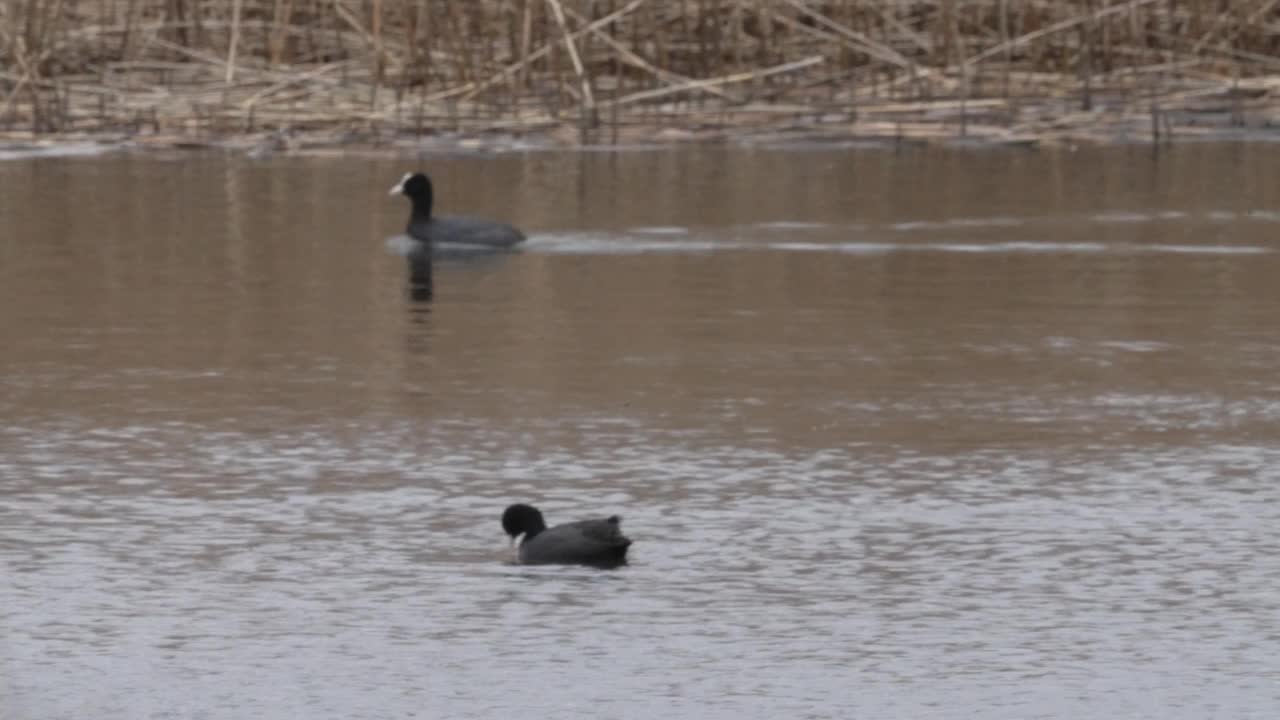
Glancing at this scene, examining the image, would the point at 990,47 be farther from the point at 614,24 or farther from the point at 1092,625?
the point at 1092,625

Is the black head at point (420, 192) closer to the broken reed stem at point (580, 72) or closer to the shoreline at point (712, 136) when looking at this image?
the shoreline at point (712, 136)

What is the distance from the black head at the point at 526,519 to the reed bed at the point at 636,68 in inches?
508

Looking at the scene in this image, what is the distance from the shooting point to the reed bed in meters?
21.4

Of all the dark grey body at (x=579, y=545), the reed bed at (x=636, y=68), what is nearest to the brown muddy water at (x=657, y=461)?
the dark grey body at (x=579, y=545)

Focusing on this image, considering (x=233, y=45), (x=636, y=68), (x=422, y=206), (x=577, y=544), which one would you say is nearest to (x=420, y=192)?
(x=422, y=206)

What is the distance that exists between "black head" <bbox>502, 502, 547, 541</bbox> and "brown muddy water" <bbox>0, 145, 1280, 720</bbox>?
3.4 inches

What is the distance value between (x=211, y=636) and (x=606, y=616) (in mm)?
936

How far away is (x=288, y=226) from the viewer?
16750 millimetres

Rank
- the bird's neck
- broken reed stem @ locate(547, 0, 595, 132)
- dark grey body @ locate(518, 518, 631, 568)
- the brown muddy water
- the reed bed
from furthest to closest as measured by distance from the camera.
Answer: the reed bed < broken reed stem @ locate(547, 0, 595, 132) < the bird's neck < dark grey body @ locate(518, 518, 631, 568) < the brown muddy water

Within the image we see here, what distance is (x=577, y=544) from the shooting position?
804cm

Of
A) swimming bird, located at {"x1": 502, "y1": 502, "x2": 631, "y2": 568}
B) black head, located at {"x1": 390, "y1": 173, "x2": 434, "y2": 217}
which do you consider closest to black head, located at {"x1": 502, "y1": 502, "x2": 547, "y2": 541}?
swimming bird, located at {"x1": 502, "y1": 502, "x2": 631, "y2": 568}

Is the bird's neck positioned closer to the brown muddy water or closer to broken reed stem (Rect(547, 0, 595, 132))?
the brown muddy water

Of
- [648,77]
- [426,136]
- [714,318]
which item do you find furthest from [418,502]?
[648,77]

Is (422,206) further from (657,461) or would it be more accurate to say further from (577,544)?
(577,544)
